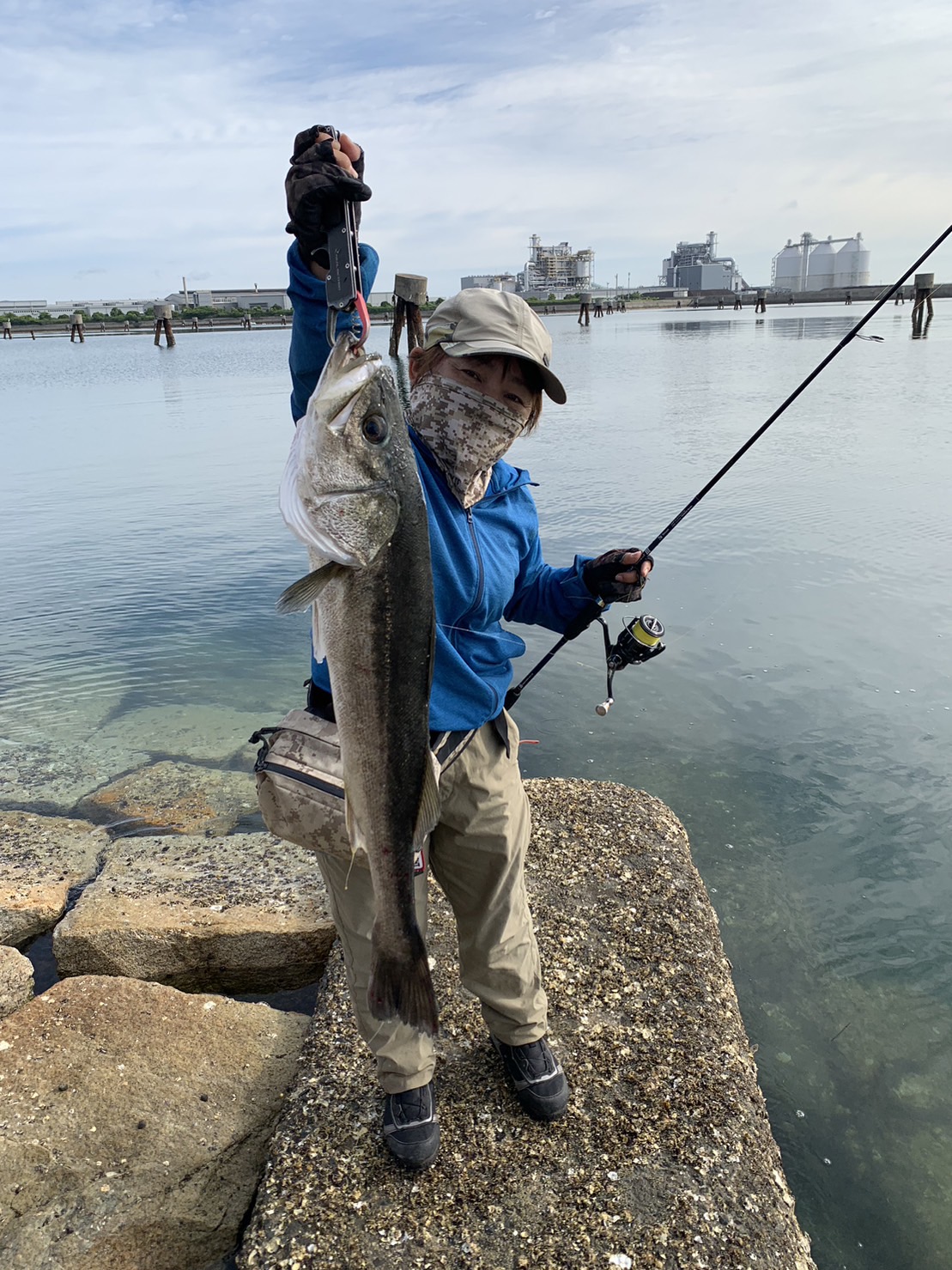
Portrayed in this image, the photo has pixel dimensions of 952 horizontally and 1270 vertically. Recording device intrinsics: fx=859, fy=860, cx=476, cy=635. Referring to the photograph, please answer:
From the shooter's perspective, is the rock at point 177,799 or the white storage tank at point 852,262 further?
the white storage tank at point 852,262

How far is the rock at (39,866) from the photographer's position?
5090 mm

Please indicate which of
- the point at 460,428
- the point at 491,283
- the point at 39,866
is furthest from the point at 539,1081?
the point at 491,283

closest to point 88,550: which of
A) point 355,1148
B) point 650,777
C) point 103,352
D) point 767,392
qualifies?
point 650,777

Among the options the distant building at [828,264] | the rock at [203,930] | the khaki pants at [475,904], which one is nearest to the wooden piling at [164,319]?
the rock at [203,930]

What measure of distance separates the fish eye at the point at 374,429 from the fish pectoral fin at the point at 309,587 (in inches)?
13.8

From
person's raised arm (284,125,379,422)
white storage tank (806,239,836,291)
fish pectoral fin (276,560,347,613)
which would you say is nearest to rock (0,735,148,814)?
person's raised arm (284,125,379,422)

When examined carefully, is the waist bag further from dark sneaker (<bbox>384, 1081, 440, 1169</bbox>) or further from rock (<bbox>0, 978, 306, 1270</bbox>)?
rock (<bbox>0, 978, 306, 1270</bbox>)

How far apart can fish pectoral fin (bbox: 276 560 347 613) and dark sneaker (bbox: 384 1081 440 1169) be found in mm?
1918

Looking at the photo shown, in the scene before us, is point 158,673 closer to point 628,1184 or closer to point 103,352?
point 628,1184

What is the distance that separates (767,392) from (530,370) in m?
24.9

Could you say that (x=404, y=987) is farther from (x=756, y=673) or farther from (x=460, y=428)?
(x=756, y=673)

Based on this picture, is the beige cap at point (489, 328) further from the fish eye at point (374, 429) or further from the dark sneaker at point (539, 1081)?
the dark sneaker at point (539, 1081)

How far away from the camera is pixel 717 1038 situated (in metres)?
3.75

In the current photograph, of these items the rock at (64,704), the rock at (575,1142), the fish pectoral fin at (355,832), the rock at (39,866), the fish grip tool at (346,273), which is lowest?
the rock at (64,704)
